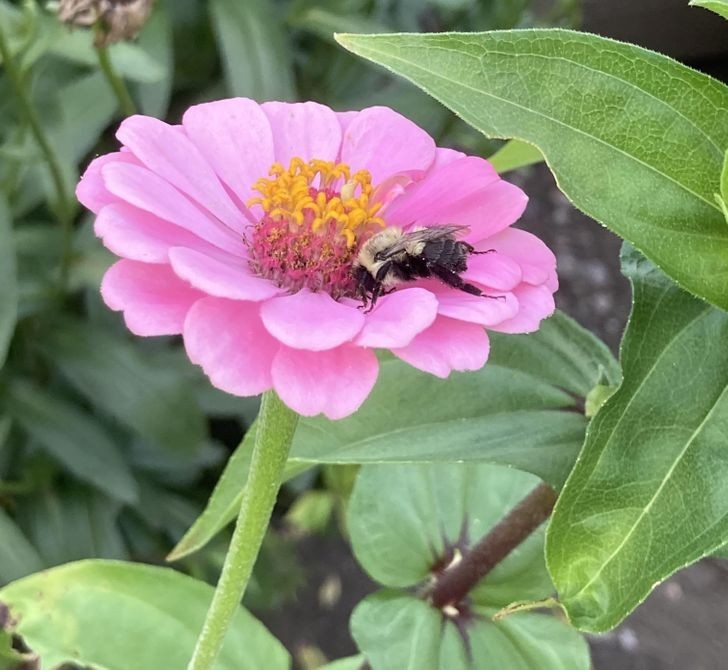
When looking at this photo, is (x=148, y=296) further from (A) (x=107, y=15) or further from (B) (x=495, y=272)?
(A) (x=107, y=15)

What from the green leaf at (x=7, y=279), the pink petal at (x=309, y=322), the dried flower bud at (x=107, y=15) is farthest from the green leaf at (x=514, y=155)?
the green leaf at (x=7, y=279)

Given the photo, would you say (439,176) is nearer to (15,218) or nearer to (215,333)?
(215,333)

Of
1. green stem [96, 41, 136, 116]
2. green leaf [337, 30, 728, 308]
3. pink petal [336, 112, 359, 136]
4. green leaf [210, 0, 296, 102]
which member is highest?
green leaf [337, 30, 728, 308]

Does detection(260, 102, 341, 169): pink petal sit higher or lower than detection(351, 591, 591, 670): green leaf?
higher

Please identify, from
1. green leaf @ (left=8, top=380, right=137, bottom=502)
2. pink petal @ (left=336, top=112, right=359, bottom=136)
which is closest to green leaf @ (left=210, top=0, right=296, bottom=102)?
green leaf @ (left=8, top=380, right=137, bottom=502)

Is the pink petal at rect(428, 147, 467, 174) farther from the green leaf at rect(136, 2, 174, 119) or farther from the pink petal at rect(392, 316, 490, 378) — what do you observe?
the green leaf at rect(136, 2, 174, 119)
